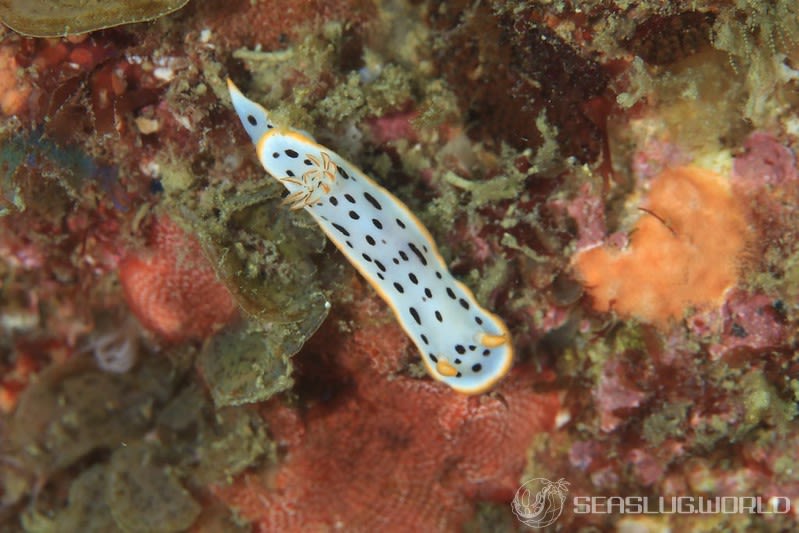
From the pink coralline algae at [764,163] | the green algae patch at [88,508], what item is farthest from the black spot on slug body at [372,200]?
the green algae patch at [88,508]

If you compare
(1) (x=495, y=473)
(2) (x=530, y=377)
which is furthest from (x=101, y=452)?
(2) (x=530, y=377)

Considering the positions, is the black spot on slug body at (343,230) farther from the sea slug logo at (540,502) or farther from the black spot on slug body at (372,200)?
the sea slug logo at (540,502)

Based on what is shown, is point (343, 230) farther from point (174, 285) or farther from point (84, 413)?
point (84, 413)

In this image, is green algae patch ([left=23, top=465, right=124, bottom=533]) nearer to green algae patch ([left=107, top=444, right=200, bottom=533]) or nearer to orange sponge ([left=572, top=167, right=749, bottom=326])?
green algae patch ([left=107, top=444, right=200, bottom=533])

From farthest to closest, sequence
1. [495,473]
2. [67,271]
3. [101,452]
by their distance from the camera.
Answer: [101,452] → [67,271] → [495,473]

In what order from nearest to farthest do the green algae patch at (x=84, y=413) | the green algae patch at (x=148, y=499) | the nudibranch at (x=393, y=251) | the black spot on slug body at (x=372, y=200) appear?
1. the nudibranch at (x=393, y=251)
2. the black spot on slug body at (x=372, y=200)
3. the green algae patch at (x=148, y=499)
4. the green algae patch at (x=84, y=413)

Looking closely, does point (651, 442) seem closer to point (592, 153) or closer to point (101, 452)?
point (592, 153)
